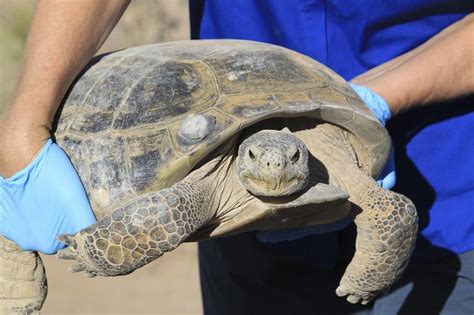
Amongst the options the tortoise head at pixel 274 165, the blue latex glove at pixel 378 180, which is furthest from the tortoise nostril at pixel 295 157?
the blue latex glove at pixel 378 180

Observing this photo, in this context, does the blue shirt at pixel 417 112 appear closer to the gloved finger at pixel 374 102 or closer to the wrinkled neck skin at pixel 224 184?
the gloved finger at pixel 374 102

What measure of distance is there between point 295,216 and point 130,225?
0.40 meters

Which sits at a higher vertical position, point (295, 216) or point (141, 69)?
point (141, 69)

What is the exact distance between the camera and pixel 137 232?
190 cm

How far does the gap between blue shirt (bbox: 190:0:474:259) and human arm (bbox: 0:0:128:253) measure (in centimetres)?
50

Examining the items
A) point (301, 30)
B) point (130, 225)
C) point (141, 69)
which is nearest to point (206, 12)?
point (301, 30)

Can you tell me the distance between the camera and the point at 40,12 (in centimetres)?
213

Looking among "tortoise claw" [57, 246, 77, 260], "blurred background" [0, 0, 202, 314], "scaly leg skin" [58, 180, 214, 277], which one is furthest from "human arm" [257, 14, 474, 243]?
"blurred background" [0, 0, 202, 314]

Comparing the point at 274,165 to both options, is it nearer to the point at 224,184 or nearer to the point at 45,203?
the point at 224,184

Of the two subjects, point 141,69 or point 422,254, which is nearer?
point 141,69

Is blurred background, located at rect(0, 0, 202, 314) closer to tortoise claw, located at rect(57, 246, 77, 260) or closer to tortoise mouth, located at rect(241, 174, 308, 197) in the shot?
tortoise claw, located at rect(57, 246, 77, 260)

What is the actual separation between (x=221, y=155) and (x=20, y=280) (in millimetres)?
645

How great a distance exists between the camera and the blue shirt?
7.82 ft

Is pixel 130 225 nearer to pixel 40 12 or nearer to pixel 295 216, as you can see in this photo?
pixel 295 216
